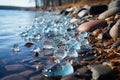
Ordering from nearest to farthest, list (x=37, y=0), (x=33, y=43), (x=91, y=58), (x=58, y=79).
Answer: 1. (x=58, y=79)
2. (x=91, y=58)
3. (x=33, y=43)
4. (x=37, y=0)

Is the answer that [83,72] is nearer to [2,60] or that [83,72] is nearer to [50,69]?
[50,69]

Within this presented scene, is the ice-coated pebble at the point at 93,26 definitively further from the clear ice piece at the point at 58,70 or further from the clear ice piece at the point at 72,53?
the clear ice piece at the point at 58,70

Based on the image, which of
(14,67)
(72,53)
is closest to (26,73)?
(14,67)

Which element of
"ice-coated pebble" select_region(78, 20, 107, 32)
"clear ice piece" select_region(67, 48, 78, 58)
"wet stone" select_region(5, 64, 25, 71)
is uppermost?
"ice-coated pebble" select_region(78, 20, 107, 32)

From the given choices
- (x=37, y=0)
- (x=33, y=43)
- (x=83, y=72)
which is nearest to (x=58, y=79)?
(x=83, y=72)

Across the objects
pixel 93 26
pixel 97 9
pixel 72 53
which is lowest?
pixel 72 53

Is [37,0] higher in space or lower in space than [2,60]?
higher

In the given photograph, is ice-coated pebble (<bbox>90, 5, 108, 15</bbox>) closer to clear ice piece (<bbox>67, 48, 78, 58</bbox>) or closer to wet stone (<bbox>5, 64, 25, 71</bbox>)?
clear ice piece (<bbox>67, 48, 78, 58</bbox>)

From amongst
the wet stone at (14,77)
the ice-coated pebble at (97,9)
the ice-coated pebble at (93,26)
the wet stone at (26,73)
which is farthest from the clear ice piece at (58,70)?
the ice-coated pebble at (97,9)

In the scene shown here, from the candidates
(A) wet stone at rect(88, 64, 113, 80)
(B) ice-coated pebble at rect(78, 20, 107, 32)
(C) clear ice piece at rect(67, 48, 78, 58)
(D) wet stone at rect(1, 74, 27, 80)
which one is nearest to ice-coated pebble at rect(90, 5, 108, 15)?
(B) ice-coated pebble at rect(78, 20, 107, 32)

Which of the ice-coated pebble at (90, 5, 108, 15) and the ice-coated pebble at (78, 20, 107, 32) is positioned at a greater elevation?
the ice-coated pebble at (90, 5, 108, 15)

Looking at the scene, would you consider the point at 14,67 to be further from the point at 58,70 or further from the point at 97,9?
the point at 97,9
